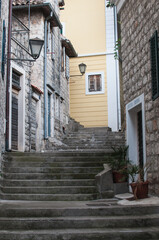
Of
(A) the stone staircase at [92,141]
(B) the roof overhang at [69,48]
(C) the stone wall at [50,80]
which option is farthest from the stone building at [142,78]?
(B) the roof overhang at [69,48]

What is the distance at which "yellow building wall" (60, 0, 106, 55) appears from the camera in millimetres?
18000

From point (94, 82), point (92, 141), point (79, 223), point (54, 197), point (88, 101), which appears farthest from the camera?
point (94, 82)

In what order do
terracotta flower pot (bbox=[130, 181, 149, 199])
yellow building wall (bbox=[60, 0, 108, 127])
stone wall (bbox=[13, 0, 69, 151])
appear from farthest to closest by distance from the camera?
yellow building wall (bbox=[60, 0, 108, 127]) → stone wall (bbox=[13, 0, 69, 151]) → terracotta flower pot (bbox=[130, 181, 149, 199])

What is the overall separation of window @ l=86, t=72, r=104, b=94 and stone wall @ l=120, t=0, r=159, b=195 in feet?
28.3

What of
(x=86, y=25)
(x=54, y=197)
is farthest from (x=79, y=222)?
(x=86, y=25)

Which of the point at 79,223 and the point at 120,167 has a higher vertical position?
the point at 120,167

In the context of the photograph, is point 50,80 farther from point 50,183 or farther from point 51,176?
point 50,183

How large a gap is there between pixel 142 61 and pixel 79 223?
11.8 ft

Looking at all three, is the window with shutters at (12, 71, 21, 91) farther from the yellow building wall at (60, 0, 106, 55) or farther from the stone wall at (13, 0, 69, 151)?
the yellow building wall at (60, 0, 106, 55)

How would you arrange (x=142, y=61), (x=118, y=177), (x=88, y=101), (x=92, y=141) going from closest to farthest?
(x=142, y=61), (x=118, y=177), (x=92, y=141), (x=88, y=101)

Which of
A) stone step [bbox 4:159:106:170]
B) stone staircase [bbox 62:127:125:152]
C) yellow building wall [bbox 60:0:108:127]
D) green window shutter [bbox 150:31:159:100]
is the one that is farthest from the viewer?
yellow building wall [bbox 60:0:108:127]

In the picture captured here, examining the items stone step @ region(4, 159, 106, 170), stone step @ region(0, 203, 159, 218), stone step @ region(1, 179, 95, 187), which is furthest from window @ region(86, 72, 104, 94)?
stone step @ region(0, 203, 159, 218)

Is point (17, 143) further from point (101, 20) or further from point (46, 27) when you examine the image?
point (101, 20)

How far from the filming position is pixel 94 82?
17656 mm
